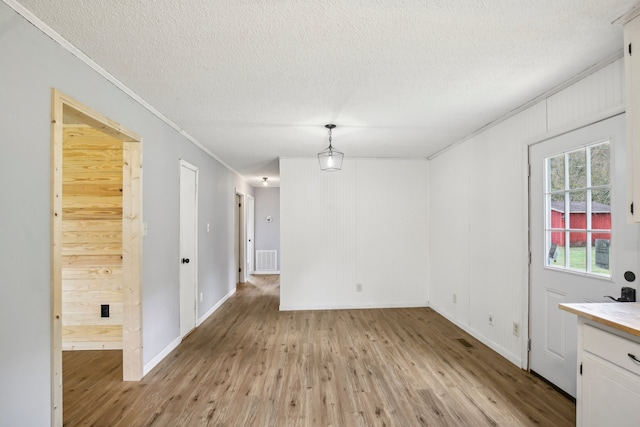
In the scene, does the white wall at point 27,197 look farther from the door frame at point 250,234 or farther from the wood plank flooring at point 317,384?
the door frame at point 250,234

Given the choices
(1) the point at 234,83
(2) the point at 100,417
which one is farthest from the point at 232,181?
(2) the point at 100,417

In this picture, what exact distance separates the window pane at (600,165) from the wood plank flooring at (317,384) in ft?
5.39

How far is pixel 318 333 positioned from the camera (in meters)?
3.66

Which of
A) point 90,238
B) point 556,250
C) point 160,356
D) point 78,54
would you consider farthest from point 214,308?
point 556,250

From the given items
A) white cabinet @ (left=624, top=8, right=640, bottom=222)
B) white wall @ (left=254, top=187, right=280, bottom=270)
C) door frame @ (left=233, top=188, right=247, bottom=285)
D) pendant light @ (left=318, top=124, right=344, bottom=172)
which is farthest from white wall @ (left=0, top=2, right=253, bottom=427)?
white wall @ (left=254, top=187, right=280, bottom=270)

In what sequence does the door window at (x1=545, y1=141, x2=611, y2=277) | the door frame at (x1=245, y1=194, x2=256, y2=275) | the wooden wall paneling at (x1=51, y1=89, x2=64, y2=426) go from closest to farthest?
the wooden wall paneling at (x1=51, y1=89, x2=64, y2=426) < the door window at (x1=545, y1=141, x2=611, y2=277) < the door frame at (x1=245, y1=194, x2=256, y2=275)

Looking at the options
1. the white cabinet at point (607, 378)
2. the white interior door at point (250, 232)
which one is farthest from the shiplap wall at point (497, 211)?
the white interior door at point (250, 232)

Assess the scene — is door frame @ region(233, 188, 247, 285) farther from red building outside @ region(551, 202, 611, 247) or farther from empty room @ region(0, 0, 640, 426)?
red building outside @ region(551, 202, 611, 247)

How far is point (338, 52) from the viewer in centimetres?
183

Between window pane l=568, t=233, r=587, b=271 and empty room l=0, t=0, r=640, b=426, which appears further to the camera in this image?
window pane l=568, t=233, r=587, b=271

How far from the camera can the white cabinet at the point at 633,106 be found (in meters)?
1.50

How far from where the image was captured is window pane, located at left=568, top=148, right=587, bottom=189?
215cm

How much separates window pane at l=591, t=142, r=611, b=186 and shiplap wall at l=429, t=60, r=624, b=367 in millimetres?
210

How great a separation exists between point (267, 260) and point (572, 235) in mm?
6719
